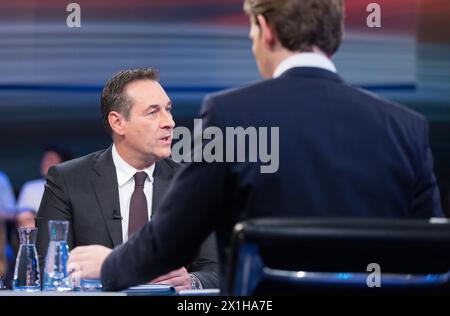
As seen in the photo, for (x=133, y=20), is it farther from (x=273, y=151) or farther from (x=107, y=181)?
(x=273, y=151)

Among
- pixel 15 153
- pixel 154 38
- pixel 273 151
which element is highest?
pixel 154 38

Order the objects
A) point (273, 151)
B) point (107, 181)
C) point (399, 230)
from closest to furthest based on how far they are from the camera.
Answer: point (399, 230) → point (273, 151) → point (107, 181)

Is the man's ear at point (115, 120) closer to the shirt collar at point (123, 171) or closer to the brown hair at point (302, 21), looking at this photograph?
the shirt collar at point (123, 171)

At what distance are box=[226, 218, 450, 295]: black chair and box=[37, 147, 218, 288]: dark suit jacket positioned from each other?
1.43 metres

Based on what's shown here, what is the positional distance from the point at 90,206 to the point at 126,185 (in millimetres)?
158

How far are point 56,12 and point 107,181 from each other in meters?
3.46

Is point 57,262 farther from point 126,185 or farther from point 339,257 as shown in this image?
point 339,257

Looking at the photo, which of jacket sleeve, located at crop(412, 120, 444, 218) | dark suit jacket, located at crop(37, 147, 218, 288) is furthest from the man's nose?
jacket sleeve, located at crop(412, 120, 444, 218)

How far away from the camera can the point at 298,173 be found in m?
1.66

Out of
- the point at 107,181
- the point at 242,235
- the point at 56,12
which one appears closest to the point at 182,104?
the point at 56,12

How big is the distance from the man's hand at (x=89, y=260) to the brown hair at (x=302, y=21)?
0.59 metres

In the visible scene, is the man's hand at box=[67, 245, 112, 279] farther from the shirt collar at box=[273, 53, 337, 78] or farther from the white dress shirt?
the white dress shirt

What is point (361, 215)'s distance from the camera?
1.67 m

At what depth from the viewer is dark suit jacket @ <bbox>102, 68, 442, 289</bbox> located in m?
1.66
